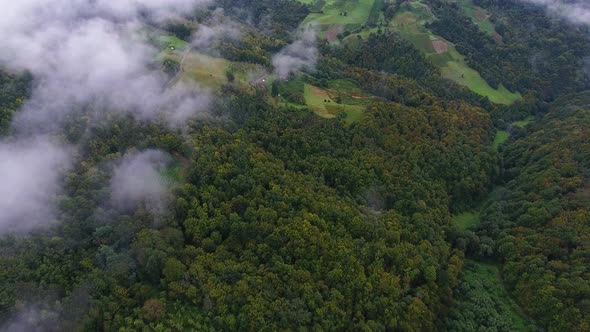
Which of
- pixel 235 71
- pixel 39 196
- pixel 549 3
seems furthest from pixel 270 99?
pixel 549 3

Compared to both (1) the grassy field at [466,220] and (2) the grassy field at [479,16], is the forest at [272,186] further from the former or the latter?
(2) the grassy field at [479,16]

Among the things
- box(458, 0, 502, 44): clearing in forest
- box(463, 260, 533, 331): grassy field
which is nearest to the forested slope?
box(463, 260, 533, 331): grassy field

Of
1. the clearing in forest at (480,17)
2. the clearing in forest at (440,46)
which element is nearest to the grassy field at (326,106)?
the clearing in forest at (440,46)

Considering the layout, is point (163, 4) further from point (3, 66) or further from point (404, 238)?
point (404, 238)

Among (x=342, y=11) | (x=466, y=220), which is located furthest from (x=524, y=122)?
(x=342, y=11)

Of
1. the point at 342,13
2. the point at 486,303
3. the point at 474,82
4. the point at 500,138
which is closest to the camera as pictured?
the point at 486,303

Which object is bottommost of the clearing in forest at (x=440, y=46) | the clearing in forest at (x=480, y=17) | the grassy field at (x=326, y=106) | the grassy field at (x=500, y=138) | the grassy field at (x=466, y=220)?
the grassy field at (x=466, y=220)

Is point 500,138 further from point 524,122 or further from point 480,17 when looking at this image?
point 480,17
